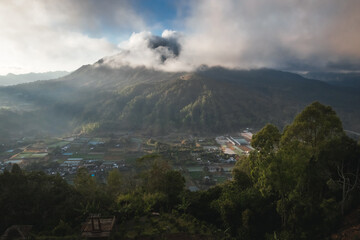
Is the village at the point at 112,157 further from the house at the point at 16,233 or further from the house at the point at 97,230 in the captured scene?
the house at the point at 97,230

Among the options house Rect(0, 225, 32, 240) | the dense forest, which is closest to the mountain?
the dense forest

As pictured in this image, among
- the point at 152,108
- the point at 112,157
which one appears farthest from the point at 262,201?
the point at 152,108

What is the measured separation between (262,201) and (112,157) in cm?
5495

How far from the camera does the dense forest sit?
34.3 feet

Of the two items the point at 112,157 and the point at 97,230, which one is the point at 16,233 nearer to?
the point at 97,230

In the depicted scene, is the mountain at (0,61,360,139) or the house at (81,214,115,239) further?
the mountain at (0,61,360,139)

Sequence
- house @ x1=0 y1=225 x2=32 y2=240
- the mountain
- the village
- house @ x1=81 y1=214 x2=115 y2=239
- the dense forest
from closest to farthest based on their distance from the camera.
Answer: house @ x1=81 y1=214 x2=115 y2=239
the dense forest
house @ x1=0 y1=225 x2=32 y2=240
the village
the mountain

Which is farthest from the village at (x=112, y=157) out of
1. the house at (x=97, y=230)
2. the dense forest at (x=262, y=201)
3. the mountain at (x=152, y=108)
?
the house at (x=97, y=230)

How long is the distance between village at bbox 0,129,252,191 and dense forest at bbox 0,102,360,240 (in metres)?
23.9

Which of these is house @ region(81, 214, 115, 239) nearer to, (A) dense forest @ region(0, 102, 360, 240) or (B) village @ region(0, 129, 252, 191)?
(A) dense forest @ region(0, 102, 360, 240)

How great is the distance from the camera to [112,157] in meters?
61.8

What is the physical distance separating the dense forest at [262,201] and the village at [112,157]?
78.3 ft

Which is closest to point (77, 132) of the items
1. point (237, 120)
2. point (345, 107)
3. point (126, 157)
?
point (126, 157)

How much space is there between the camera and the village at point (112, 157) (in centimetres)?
4809
